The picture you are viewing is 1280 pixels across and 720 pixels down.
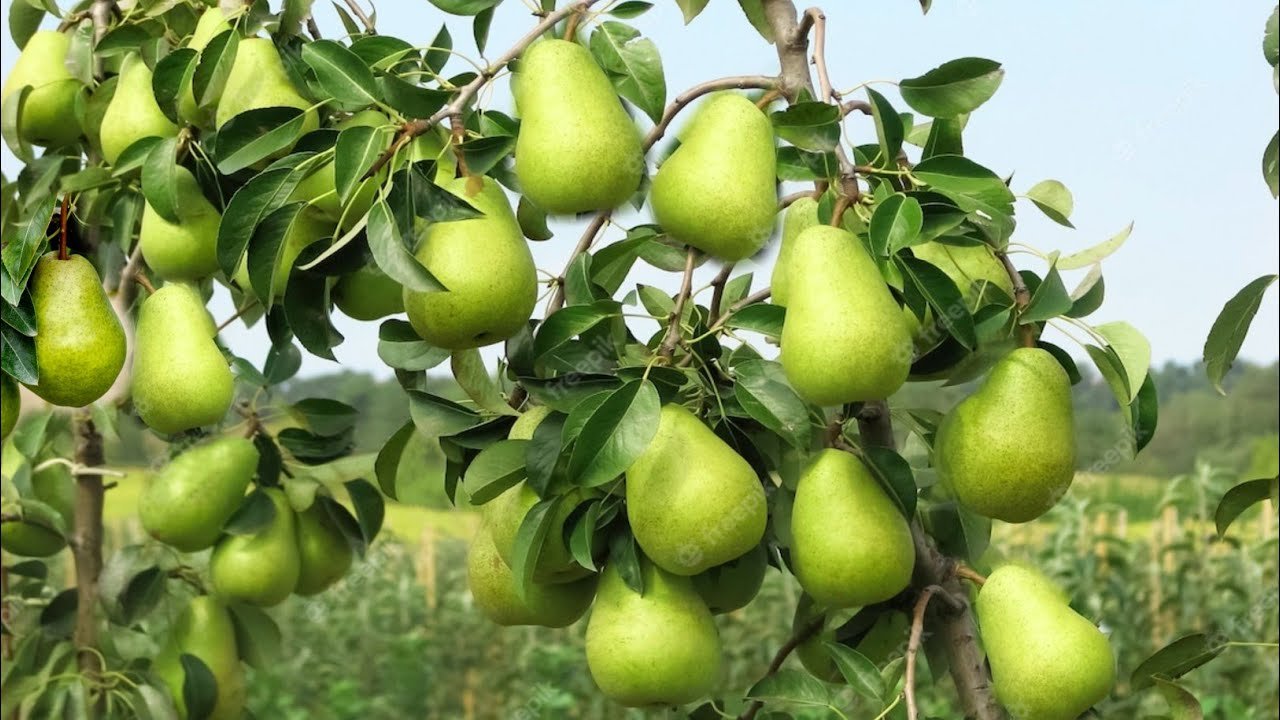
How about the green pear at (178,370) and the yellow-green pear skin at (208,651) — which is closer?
the green pear at (178,370)

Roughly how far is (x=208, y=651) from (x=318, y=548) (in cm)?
20

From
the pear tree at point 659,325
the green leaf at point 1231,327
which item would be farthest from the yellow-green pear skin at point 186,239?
the green leaf at point 1231,327

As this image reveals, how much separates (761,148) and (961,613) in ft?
1.44

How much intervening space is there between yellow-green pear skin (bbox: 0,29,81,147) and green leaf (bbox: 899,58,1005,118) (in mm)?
1026

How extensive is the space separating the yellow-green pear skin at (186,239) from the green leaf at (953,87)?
26.8 inches

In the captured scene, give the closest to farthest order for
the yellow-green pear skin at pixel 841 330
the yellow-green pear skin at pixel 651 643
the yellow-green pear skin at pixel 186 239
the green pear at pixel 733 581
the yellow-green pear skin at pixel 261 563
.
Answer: the yellow-green pear skin at pixel 841 330, the yellow-green pear skin at pixel 651 643, the green pear at pixel 733 581, the yellow-green pear skin at pixel 186 239, the yellow-green pear skin at pixel 261 563

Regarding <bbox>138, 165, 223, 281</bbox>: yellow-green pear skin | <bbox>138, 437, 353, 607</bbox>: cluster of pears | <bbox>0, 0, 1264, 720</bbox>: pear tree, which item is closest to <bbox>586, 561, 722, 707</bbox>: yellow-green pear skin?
<bbox>0, 0, 1264, 720</bbox>: pear tree

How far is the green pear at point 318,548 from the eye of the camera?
5.51 ft

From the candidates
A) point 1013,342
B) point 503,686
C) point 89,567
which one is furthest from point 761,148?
point 503,686

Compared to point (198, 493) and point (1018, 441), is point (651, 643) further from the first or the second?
point (198, 493)

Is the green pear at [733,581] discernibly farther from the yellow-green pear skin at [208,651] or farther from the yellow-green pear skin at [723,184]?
the yellow-green pear skin at [208,651]

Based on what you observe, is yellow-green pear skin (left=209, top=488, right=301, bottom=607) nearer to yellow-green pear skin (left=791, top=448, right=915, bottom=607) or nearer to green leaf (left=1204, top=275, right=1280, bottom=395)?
yellow-green pear skin (left=791, top=448, right=915, bottom=607)

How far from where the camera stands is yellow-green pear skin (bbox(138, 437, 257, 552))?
5.26ft

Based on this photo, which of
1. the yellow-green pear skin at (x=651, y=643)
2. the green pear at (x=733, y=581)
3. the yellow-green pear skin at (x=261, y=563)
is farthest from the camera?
the yellow-green pear skin at (x=261, y=563)
